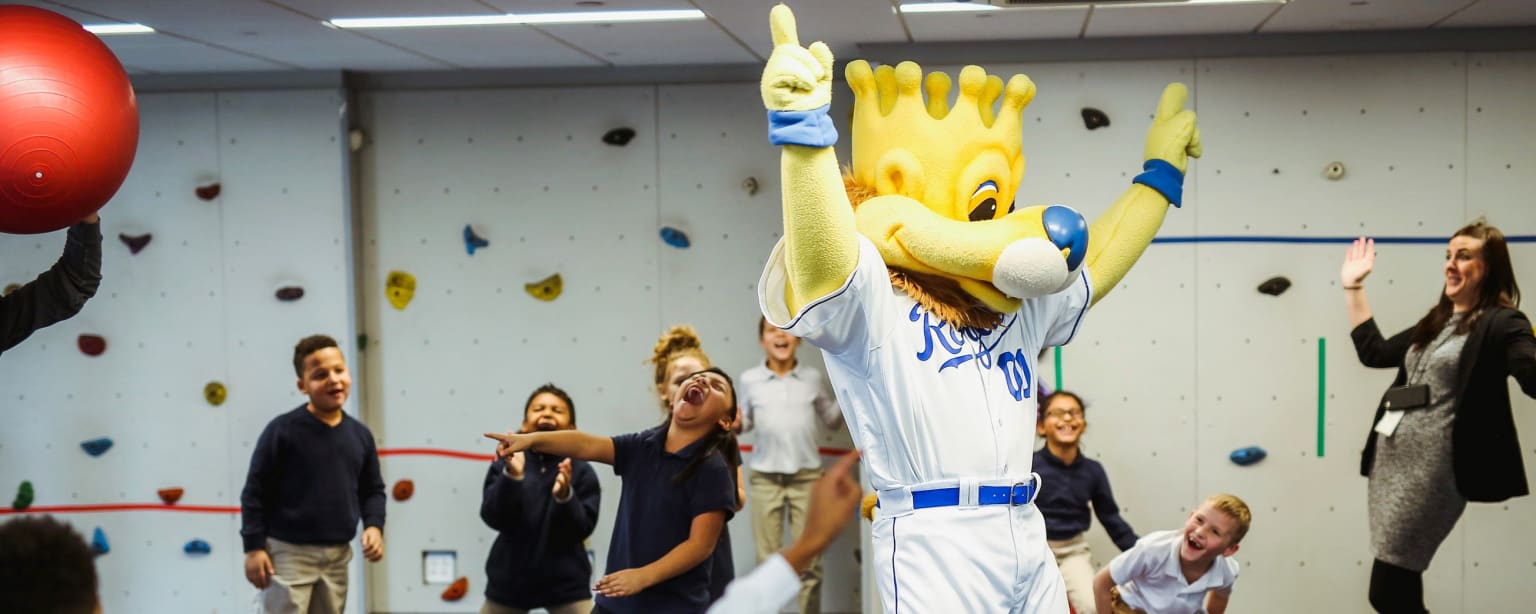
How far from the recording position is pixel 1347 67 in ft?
15.7

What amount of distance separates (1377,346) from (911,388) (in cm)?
198

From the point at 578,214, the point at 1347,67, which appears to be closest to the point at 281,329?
the point at 578,214

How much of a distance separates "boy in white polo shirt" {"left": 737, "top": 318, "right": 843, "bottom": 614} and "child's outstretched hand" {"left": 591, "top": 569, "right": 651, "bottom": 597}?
2.03 metres

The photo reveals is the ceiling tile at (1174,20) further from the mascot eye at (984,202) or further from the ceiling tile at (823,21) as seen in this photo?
the mascot eye at (984,202)

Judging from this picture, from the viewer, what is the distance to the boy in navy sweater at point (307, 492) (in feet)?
13.1

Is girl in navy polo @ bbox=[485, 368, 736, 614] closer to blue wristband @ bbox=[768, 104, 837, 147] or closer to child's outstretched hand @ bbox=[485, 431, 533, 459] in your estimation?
child's outstretched hand @ bbox=[485, 431, 533, 459]

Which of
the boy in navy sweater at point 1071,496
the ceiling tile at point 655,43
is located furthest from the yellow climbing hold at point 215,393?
the boy in navy sweater at point 1071,496

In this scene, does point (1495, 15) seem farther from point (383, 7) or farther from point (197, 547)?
point (197, 547)

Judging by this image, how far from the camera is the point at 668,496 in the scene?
3.26 meters

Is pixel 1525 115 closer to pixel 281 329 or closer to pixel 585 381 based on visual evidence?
pixel 585 381

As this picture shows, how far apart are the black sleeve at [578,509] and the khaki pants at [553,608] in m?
0.20

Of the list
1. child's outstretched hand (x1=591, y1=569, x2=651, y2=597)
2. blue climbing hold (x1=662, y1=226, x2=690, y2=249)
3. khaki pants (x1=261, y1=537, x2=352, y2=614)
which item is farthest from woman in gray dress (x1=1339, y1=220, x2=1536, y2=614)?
khaki pants (x1=261, y1=537, x2=352, y2=614)

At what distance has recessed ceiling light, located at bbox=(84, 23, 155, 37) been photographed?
430 cm

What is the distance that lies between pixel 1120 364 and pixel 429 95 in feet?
9.72
